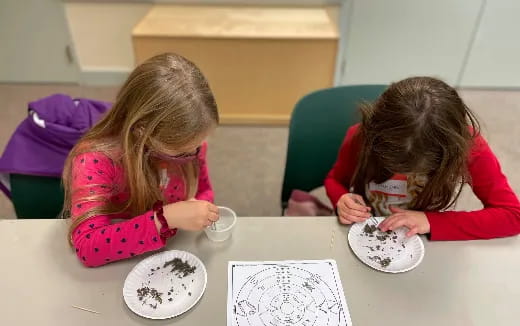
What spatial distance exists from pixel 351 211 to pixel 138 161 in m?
0.49

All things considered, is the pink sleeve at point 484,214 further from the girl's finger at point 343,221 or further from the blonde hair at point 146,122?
the blonde hair at point 146,122

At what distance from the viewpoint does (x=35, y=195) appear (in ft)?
Result: 3.80

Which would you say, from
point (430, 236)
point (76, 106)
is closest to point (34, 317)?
point (76, 106)

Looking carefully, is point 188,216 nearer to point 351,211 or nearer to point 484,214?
point 351,211

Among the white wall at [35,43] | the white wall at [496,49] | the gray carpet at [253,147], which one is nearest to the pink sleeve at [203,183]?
the gray carpet at [253,147]

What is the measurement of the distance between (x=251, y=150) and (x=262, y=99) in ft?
1.10

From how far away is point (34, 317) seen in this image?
0.73m

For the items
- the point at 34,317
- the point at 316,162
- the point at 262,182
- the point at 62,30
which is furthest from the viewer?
the point at 62,30

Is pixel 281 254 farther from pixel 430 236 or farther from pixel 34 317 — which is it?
pixel 34 317

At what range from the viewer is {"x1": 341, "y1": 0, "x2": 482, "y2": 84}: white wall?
246 centimetres

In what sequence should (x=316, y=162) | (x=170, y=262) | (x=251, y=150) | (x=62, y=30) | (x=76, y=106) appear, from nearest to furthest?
(x=170, y=262) < (x=76, y=106) < (x=316, y=162) < (x=251, y=150) < (x=62, y=30)

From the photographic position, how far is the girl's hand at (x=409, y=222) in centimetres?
92

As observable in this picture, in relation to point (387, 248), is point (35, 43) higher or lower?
lower

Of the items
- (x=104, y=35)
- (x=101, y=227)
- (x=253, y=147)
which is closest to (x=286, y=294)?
(x=101, y=227)
